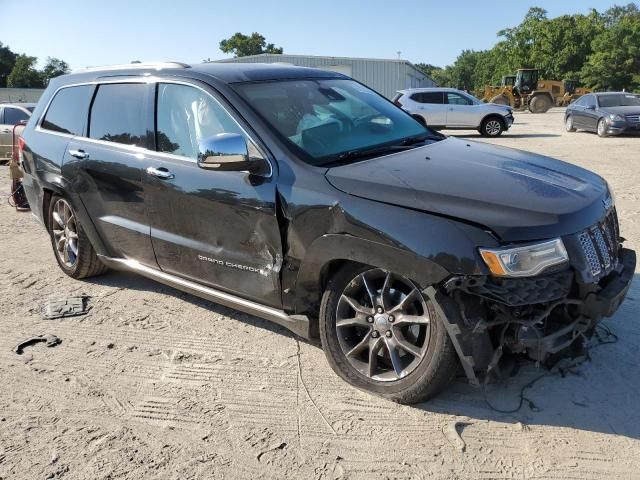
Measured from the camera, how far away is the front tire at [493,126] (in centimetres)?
1973

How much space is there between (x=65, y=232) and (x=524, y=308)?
13.6 ft

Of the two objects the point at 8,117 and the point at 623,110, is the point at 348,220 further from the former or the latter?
the point at 623,110

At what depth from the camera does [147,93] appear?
13.4 feet

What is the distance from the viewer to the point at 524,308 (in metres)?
2.76

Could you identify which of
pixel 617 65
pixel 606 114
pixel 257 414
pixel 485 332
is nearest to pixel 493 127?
pixel 606 114

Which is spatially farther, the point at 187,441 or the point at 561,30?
the point at 561,30

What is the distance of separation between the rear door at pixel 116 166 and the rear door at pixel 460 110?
1699 centimetres

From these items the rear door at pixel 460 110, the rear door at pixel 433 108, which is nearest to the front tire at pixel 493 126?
the rear door at pixel 460 110

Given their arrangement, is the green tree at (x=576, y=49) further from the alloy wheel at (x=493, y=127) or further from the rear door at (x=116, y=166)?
the rear door at (x=116, y=166)

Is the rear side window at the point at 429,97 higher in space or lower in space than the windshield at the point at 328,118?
lower

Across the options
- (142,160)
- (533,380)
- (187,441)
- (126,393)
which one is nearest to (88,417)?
(126,393)

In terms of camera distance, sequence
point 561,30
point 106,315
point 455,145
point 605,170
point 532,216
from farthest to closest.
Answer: point 561,30, point 605,170, point 106,315, point 455,145, point 532,216

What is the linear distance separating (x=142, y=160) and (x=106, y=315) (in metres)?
1.31

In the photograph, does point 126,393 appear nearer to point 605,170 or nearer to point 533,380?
point 533,380
